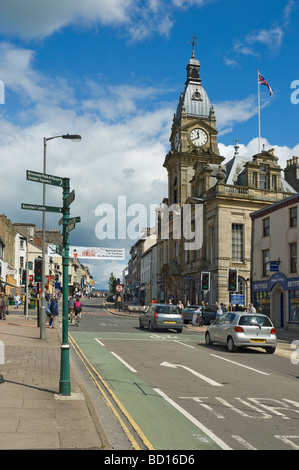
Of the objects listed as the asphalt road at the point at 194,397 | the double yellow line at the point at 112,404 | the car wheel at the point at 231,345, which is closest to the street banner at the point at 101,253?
the asphalt road at the point at 194,397

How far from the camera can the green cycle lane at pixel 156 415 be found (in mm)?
6777

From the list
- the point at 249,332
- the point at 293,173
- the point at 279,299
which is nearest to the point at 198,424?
the point at 249,332

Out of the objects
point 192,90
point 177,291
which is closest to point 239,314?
point 177,291

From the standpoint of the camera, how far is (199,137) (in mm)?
68125

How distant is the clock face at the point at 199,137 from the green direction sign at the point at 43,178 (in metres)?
59.1

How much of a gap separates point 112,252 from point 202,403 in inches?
1821

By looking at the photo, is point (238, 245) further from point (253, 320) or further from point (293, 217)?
point (253, 320)

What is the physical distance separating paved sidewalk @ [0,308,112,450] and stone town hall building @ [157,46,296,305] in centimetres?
3776

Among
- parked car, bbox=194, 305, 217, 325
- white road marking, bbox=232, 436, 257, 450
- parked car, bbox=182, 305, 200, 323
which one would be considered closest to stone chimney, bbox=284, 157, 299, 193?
parked car, bbox=194, 305, 217, 325

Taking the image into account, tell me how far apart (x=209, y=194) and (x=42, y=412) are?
46977 mm

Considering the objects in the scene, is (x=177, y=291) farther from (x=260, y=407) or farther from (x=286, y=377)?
(x=260, y=407)

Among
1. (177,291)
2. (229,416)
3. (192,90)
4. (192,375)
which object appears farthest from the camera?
(192,90)

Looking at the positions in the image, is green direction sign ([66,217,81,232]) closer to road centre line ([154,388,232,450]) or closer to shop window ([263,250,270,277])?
road centre line ([154,388,232,450])

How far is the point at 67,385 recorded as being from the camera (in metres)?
9.39
